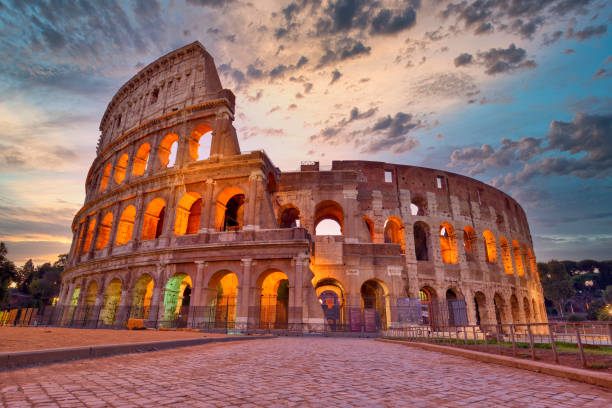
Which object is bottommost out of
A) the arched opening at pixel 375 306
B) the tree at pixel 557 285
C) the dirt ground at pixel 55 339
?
the dirt ground at pixel 55 339

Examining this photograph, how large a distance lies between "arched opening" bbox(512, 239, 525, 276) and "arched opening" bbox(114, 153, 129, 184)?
117ft

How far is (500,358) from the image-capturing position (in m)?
5.96

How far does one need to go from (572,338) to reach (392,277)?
45.0 ft

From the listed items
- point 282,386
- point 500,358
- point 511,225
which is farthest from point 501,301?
point 282,386

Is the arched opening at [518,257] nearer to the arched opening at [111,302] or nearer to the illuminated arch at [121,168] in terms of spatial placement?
the arched opening at [111,302]

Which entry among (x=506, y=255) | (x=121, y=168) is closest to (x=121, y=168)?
(x=121, y=168)

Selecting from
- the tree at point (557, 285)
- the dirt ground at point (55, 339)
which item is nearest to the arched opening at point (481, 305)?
the dirt ground at point (55, 339)

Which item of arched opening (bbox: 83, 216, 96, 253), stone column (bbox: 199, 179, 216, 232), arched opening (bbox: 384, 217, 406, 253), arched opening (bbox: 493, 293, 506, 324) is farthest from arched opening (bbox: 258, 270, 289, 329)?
arched opening (bbox: 493, 293, 506, 324)

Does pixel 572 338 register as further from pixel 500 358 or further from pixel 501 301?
pixel 501 301

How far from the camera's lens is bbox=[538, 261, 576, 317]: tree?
1935 inches

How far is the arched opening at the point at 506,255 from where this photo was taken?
28109 mm

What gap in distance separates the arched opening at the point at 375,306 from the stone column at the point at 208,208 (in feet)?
35.3

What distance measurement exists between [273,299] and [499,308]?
64.7 feet

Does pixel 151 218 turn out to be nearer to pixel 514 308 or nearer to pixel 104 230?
pixel 104 230
